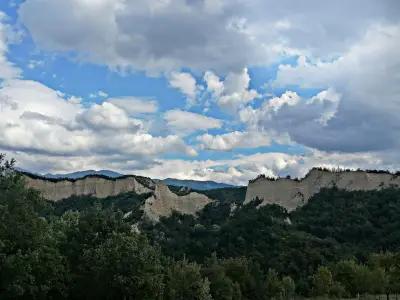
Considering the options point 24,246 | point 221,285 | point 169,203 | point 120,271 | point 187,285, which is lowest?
point 221,285

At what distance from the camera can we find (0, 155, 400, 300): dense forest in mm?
37625

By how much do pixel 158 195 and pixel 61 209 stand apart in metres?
29.2

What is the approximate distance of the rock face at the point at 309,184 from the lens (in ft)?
512

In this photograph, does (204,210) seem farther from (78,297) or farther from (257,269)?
(78,297)

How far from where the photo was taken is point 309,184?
16525 centimetres

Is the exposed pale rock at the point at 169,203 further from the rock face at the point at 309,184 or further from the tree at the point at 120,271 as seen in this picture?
the tree at the point at 120,271

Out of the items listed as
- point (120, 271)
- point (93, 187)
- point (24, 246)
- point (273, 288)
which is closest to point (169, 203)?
point (93, 187)

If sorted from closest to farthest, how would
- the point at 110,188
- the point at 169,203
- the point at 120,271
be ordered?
the point at 120,271 → the point at 169,203 → the point at 110,188

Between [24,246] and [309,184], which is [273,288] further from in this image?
[309,184]

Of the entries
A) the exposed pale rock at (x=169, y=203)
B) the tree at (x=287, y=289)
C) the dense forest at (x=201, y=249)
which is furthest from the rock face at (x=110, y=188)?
the tree at (x=287, y=289)

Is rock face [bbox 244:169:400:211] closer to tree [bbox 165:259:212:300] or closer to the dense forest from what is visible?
the dense forest

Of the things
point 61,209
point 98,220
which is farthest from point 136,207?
point 98,220

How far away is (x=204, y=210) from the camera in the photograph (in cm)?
17788

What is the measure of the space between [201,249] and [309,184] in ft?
168
